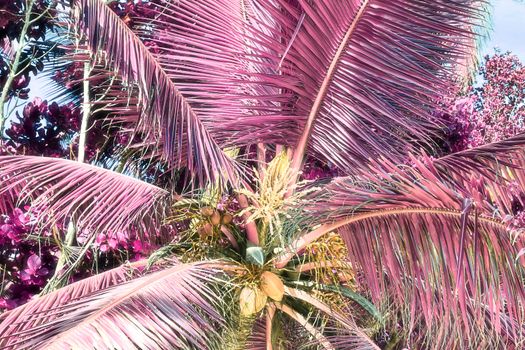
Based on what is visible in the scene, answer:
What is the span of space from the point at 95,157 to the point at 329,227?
243cm

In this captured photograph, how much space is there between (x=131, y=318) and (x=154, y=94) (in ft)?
5.43

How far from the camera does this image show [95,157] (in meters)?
5.12

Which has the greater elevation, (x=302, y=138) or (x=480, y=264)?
(x=302, y=138)

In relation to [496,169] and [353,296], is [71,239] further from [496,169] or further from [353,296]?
[496,169]

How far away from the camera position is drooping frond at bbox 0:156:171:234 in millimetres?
3912

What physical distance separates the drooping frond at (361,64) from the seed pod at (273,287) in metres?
0.80

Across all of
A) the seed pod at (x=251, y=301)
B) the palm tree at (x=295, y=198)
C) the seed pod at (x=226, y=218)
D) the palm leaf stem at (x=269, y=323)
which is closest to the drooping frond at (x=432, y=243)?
the palm tree at (x=295, y=198)

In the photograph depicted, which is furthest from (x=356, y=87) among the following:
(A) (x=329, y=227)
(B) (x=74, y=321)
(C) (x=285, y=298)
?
(B) (x=74, y=321)

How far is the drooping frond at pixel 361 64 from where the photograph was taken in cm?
342

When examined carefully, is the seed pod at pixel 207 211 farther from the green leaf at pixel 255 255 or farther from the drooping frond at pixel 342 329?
the drooping frond at pixel 342 329

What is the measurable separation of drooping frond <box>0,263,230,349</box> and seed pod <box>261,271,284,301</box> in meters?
0.33

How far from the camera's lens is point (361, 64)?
144 inches

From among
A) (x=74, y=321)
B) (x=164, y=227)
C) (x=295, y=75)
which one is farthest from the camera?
(x=164, y=227)

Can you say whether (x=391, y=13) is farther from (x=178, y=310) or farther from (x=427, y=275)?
(x=178, y=310)
